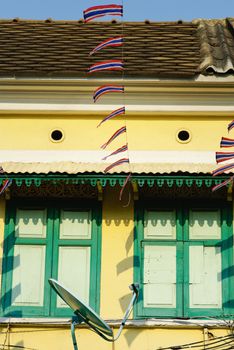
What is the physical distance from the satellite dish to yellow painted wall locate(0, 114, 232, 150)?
106 inches

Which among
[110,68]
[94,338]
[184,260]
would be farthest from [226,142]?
[94,338]

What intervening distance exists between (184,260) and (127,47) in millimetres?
4083

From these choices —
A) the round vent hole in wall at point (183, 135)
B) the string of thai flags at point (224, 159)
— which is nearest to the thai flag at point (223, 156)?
the string of thai flags at point (224, 159)

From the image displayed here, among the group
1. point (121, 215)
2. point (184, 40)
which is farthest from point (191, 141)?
point (184, 40)

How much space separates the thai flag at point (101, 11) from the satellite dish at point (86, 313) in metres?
3.59

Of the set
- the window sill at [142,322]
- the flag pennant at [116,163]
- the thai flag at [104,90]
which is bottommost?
the window sill at [142,322]

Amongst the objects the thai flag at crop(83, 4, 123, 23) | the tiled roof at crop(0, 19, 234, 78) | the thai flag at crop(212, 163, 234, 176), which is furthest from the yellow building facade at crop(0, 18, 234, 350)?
the thai flag at crop(83, 4, 123, 23)

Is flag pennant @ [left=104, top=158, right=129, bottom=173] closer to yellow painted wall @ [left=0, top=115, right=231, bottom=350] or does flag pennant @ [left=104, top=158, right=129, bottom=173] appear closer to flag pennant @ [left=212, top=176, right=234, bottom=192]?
yellow painted wall @ [left=0, top=115, right=231, bottom=350]

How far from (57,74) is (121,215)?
227 cm

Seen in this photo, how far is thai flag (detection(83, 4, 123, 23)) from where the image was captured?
1274 centimetres

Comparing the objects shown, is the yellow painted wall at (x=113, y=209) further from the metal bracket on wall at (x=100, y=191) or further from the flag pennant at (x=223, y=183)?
the flag pennant at (x=223, y=183)

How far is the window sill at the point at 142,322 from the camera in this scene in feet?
40.9

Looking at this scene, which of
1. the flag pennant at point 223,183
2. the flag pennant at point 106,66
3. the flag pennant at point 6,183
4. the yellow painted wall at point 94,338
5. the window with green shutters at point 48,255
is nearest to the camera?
the yellow painted wall at point 94,338

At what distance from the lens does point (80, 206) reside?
13.4 m
